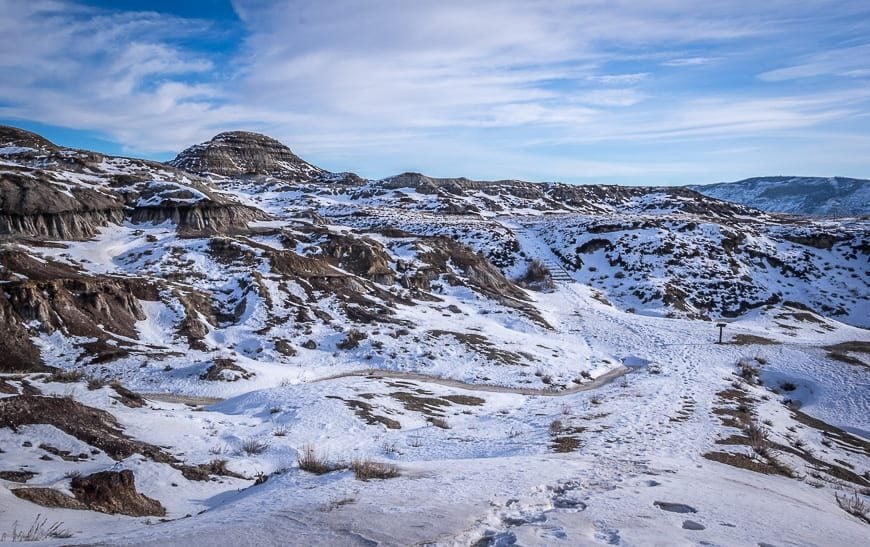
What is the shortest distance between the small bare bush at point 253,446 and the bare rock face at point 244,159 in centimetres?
13439

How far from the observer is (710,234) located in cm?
6694

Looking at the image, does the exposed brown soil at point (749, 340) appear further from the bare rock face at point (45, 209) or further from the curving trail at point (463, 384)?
the bare rock face at point (45, 209)

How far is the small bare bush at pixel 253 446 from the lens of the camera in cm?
1354

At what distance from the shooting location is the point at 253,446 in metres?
13.7

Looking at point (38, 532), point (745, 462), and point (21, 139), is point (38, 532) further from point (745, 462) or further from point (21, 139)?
point (21, 139)

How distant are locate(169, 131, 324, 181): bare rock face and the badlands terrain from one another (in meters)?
74.1

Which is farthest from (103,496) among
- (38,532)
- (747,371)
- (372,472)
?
(747,371)

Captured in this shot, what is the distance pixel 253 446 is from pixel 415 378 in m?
13.8

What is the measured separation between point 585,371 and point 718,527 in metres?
23.3

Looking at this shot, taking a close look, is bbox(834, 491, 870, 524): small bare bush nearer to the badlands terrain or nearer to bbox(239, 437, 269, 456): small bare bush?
the badlands terrain

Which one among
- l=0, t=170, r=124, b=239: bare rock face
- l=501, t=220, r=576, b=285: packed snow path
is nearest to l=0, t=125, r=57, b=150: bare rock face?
l=0, t=170, r=124, b=239: bare rock face

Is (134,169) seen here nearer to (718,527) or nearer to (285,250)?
(285,250)

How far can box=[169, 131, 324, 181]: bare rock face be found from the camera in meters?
142

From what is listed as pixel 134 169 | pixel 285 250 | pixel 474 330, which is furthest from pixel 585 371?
pixel 134 169
